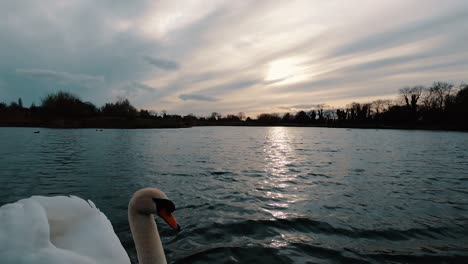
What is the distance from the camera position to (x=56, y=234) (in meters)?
2.57

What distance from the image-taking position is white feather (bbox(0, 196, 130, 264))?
74.6 inches

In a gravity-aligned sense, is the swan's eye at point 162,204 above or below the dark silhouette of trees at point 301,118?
below

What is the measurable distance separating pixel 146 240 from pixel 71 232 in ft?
2.30

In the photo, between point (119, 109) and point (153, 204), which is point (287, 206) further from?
point (119, 109)

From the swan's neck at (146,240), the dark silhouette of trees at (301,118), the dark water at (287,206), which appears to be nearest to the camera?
the swan's neck at (146,240)

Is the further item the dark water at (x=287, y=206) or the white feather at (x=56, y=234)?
the dark water at (x=287, y=206)

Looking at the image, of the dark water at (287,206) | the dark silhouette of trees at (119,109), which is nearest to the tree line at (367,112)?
the dark silhouette of trees at (119,109)

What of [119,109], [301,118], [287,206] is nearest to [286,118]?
[301,118]

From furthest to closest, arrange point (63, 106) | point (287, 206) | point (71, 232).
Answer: point (63, 106), point (287, 206), point (71, 232)

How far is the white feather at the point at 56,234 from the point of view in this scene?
1.90m

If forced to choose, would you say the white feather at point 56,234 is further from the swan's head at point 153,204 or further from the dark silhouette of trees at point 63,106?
the dark silhouette of trees at point 63,106

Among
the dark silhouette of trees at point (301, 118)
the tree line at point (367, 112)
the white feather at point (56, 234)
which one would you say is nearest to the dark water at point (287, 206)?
the white feather at point (56, 234)

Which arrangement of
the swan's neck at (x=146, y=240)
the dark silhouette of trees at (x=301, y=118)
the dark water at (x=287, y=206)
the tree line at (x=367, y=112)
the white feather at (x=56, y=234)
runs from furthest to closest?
the dark silhouette of trees at (x=301, y=118) → the tree line at (x=367, y=112) → the dark water at (x=287, y=206) → the swan's neck at (x=146, y=240) → the white feather at (x=56, y=234)

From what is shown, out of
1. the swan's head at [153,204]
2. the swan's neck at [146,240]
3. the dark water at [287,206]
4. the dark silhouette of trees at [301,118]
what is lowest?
the dark water at [287,206]
